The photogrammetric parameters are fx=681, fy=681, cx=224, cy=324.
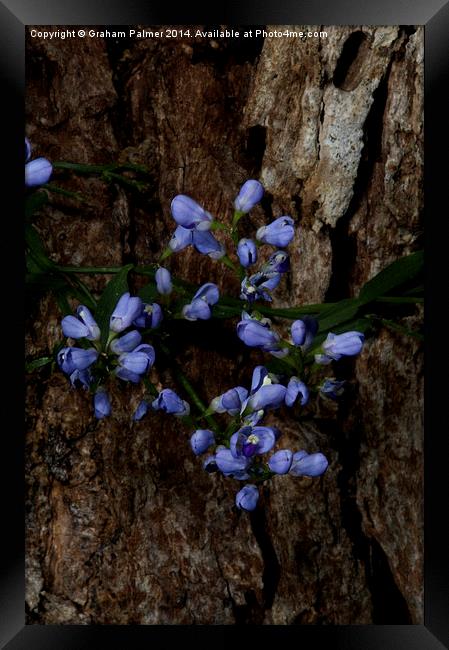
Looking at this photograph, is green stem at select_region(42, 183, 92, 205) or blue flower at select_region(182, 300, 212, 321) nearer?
blue flower at select_region(182, 300, 212, 321)

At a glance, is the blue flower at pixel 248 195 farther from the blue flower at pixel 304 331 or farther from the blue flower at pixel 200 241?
the blue flower at pixel 304 331

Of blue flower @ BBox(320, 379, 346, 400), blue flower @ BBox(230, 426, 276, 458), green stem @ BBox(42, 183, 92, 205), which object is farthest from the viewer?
green stem @ BBox(42, 183, 92, 205)

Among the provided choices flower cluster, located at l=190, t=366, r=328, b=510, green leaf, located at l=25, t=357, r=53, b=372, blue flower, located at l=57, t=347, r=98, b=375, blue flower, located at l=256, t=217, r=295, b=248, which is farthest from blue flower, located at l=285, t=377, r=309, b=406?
green leaf, located at l=25, t=357, r=53, b=372

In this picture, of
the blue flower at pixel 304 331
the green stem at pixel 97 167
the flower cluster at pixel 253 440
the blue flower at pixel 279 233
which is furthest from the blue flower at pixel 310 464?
the green stem at pixel 97 167

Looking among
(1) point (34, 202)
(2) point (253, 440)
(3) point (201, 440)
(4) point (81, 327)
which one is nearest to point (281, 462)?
(2) point (253, 440)

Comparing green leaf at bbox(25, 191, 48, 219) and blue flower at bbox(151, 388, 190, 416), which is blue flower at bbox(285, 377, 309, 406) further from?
green leaf at bbox(25, 191, 48, 219)

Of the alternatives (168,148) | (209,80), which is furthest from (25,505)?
(209,80)

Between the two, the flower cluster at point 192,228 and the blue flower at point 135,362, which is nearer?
the blue flower at point 135,362
